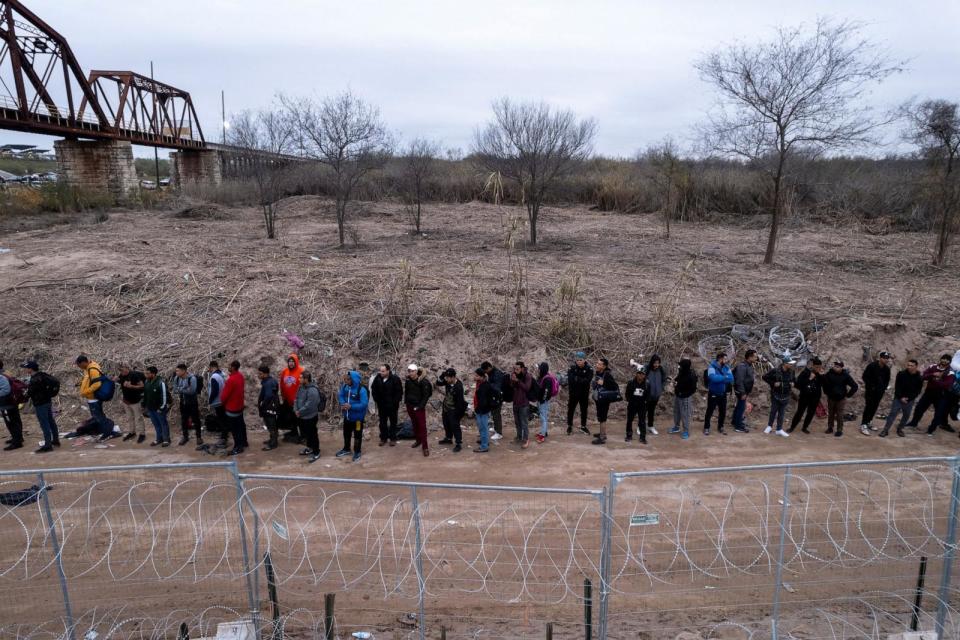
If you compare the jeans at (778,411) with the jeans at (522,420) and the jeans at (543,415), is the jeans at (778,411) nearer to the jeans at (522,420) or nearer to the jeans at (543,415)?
the jeans at (543,415)

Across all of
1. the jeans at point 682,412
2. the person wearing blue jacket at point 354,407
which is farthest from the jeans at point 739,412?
the person wearing blue jacket at point 354,407

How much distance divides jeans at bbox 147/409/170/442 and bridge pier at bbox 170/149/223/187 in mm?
43463

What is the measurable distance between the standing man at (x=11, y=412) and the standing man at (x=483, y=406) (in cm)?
807

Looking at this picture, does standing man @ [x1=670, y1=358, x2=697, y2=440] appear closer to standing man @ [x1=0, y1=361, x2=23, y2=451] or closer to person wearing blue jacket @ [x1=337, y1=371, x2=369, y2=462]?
person wearing blue jacket @ [x1=337, y1=371, x2=369, y2=462]

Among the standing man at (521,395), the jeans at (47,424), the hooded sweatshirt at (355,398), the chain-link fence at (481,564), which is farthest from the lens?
the jeans at (47,424)

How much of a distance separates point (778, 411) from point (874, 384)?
5.86ft

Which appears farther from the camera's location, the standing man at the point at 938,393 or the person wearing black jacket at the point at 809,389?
the person wearing black jacket at the point at 809,389

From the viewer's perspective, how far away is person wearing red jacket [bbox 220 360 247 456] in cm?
959

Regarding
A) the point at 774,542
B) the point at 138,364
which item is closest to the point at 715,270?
the point at 774,542

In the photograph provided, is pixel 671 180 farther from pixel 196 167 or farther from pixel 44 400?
pixel 196 167

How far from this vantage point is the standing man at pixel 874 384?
10.3 m

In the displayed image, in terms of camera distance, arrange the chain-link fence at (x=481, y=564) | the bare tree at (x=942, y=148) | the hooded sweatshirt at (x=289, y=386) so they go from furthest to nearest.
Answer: the bare tree at (x=942, y=148), the hooded sweatshirt at (x=289, y=386), the chain-link fence at (x=481, y=564)

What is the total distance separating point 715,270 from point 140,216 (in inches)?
1108

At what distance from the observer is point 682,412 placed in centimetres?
1034
